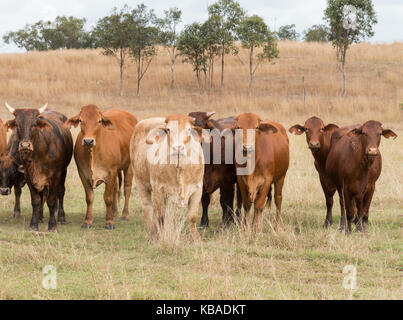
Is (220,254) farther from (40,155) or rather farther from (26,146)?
(40,155)

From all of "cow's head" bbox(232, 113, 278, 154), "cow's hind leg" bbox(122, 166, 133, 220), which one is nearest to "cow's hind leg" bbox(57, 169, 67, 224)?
"cow's hind leg" bbox(122, 166, 133, 220)

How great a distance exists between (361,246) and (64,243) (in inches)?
162

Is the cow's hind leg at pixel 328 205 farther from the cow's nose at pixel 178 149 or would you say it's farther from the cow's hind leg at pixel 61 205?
the cow's hind leg at pixel 61 205

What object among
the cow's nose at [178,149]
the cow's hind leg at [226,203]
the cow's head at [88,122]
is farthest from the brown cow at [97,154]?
the cow's nose at [178,149]

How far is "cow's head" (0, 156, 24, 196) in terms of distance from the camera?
9.71 meters

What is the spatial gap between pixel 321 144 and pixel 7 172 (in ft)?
17.7

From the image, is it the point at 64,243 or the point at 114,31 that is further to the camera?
the point at 114,31

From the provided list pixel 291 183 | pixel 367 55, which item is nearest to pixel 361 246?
pixel 291 183

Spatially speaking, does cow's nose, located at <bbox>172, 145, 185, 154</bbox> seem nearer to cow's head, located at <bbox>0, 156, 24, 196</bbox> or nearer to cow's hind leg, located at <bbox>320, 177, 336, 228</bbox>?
cow's hind leg, located at <bbox>320, 177, 336, 228</bbox>

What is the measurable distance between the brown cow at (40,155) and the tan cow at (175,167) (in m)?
1.66

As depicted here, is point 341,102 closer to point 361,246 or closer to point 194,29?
point 194,29

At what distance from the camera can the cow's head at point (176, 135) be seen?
25.2 ft

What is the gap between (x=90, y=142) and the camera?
8.99m
